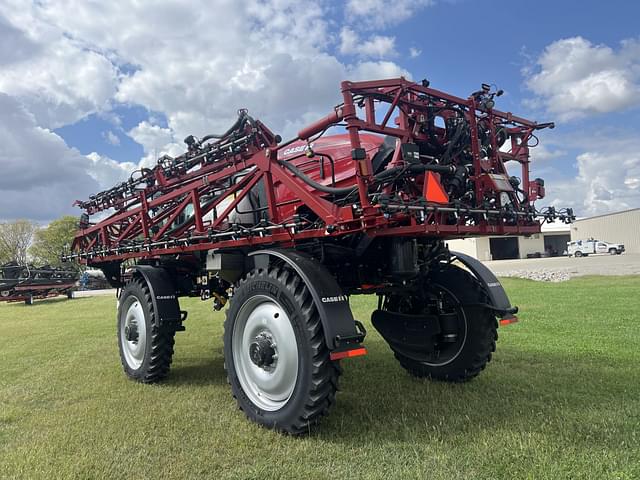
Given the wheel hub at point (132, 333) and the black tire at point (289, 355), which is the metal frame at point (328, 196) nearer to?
the black tire at point (289, 355)

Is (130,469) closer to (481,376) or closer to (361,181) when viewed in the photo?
(361,181)

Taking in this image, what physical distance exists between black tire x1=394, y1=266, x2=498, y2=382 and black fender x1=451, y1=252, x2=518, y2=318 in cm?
6

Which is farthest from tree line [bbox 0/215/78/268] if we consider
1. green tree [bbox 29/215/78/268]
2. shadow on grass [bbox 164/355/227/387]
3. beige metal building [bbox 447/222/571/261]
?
shadow on grass [bbox 164/355/227/387]

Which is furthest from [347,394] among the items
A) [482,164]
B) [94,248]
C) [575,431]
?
[94,248]

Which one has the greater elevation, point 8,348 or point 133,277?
point 133,277

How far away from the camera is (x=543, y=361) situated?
603cm

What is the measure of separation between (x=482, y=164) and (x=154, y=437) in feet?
11.6

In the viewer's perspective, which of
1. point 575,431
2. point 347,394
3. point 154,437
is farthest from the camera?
point 347,394

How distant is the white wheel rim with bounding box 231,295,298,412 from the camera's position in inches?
158

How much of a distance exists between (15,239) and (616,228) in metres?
66.6

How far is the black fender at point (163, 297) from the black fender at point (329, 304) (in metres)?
2.39

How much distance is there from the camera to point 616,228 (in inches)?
2211

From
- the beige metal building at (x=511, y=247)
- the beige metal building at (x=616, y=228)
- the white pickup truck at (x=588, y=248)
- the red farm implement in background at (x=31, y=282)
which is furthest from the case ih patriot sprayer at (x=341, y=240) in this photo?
the beige metal building at (x=616, y=228)

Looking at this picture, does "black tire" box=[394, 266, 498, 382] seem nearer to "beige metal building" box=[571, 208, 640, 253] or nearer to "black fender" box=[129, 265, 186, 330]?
"black fender" box=[129, 265, 186, 330]
